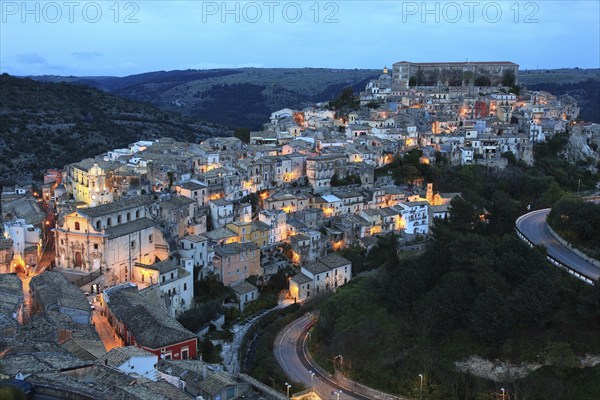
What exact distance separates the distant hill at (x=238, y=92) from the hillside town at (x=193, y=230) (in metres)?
50.0

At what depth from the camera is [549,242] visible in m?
26.4

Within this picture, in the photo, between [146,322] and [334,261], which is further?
[334,261]

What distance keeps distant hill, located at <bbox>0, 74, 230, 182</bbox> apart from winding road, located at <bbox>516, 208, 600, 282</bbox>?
34228 millimetres

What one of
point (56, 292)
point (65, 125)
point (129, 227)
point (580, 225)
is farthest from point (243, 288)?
point (65, 125)

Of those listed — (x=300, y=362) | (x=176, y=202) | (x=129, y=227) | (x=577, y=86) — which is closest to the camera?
(x=300, y=362)

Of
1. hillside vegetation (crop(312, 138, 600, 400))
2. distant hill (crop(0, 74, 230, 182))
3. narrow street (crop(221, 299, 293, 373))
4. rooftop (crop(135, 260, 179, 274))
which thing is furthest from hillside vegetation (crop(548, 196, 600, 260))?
distant hill (crop(0, 74, 230, 182))

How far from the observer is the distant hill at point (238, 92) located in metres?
112

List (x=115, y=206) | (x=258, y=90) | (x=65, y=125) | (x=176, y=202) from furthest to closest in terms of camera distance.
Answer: (x=258, y=90)
(x=65, y=125)
(x=176, y=202)
(x=115, y=206)

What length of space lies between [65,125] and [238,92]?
67.7m

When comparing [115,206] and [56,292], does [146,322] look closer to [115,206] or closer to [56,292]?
[56,292]

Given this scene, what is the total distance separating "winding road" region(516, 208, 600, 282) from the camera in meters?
23.2

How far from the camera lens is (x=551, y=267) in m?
22.9

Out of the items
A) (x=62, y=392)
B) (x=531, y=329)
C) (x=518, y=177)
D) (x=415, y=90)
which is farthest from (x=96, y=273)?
(x=415, y=90)

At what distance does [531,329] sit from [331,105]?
42564mm
